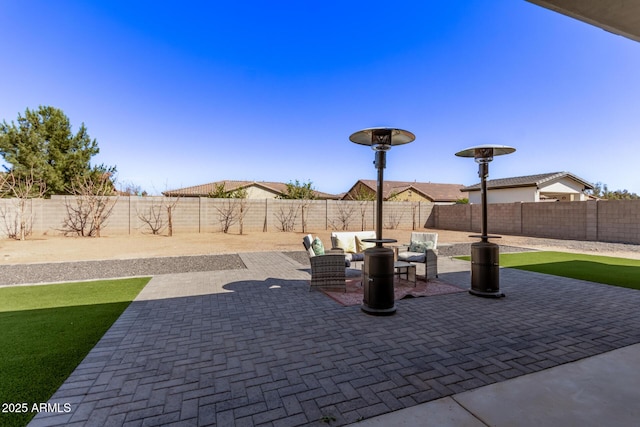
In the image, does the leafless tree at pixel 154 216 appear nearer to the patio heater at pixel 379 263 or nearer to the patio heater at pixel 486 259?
the patio heater at pixel 379 263

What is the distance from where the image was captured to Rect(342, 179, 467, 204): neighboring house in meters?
37.1

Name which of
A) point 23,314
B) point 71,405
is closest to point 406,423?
point 71,405

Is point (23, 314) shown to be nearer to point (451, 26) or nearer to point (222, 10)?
point (222, 10)

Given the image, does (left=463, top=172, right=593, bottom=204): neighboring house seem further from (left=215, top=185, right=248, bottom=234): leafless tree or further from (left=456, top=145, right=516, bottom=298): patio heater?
(left=456, top=145, right=516, bottom=298): patio heater

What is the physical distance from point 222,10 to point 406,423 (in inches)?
502

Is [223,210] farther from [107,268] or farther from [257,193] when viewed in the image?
[257,193]

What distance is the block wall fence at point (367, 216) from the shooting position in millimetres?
14219

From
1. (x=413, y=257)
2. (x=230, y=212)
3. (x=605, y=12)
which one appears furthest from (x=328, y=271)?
(x=230, y=212)

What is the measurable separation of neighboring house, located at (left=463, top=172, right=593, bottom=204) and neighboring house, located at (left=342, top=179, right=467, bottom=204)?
7.32 m

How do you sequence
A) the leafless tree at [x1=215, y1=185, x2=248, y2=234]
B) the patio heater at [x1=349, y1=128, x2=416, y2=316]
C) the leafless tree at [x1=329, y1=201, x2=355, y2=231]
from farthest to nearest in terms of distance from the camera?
the leafless tree at [x1=329, y1=201, x2=355, y2=231] < the leafless tree at [x1=215, y1=185, x2=248, y2=234] < the patio heater at [x1=349, y1=128, x2=416, y2=316]

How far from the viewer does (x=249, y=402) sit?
2250 millimetres

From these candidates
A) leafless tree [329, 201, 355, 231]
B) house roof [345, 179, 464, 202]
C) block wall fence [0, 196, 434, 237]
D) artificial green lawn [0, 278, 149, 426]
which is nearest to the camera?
artificial green lawn [0, 278, 149, 426]

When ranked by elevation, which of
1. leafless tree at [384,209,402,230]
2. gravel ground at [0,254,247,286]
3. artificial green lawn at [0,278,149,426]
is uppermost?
leafless tree at [384,209,402,230]

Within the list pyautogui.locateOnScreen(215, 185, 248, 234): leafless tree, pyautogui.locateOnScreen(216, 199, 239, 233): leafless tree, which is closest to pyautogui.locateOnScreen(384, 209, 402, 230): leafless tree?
pyautogui.locateOnScreen(215, 185, 248, 234): leafless tree
